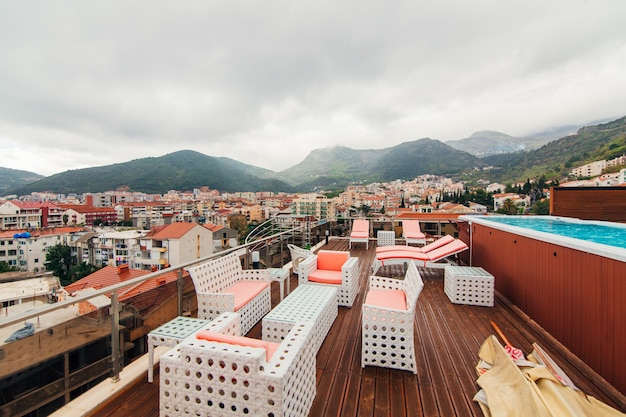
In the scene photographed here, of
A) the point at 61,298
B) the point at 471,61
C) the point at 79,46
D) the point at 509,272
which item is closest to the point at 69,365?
the point at 61,298

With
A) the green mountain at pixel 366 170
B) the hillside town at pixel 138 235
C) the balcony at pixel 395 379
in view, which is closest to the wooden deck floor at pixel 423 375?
the balcony at pixel 395 379

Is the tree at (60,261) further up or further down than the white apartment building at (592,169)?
further down

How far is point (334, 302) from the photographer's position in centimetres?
344

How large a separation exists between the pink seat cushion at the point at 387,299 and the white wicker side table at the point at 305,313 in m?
0.48

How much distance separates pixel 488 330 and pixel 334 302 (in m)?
1.84

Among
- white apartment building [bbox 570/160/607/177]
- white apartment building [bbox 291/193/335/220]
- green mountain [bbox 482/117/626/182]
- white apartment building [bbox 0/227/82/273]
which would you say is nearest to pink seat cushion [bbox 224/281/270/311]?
white apartment building [bbox 0/227/82/273]

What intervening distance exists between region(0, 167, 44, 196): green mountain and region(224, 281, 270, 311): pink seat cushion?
385 feet

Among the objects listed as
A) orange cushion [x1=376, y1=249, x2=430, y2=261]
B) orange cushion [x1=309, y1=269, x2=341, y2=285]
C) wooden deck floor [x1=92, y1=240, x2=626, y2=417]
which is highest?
orange cushion [x1=376, y1=249, x2=430, y2=261]

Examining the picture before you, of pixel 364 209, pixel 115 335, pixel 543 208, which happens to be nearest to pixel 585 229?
pixel 115 335

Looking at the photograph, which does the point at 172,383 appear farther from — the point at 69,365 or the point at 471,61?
the point at 471,61

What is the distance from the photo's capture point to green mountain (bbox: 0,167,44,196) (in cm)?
8119

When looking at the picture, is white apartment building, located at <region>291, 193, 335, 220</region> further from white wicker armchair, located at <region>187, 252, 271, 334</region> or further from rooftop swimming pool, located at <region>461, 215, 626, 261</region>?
white wicker armchair, located at <region>187, 252, 271, 334</region>

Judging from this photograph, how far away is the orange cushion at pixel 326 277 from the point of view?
3.97 meters

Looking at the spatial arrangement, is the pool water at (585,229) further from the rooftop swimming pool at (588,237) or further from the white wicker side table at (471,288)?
the white wicker side table at (471,288)
